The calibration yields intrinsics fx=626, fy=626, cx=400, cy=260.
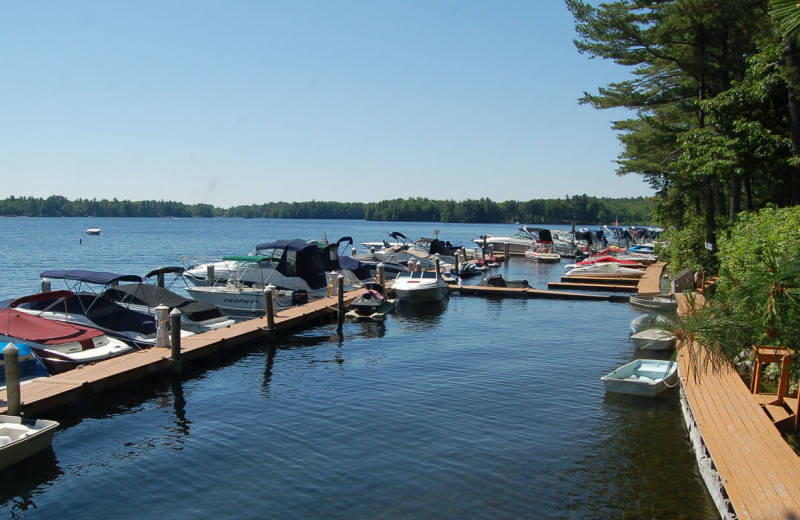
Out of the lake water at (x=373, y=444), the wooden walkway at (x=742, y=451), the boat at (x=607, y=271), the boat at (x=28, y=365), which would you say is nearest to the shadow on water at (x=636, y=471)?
the lake water at (x=373, y=444)

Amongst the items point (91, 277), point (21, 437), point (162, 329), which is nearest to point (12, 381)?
point (21, 437)

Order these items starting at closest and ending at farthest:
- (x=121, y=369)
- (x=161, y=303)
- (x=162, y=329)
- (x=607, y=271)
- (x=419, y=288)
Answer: (x=121, y=369) → (x=162, y=329) → (x=161, y=303) → (x=419, y=288) → (x=607, y=271)

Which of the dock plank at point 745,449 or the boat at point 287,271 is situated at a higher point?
the boat at point 287,271

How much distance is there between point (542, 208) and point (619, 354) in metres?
178

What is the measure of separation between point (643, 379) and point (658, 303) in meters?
11.8

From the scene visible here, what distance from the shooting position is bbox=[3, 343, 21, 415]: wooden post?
1167cm

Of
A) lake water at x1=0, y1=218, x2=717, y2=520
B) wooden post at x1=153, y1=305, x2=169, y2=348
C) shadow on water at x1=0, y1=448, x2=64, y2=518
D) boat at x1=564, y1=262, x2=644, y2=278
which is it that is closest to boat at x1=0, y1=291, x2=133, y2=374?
wooden post at x1=153, y1=305, x2=169, y2=348

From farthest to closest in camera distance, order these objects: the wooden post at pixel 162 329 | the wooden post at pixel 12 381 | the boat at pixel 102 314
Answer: the boat at pixel 102 314 < the wooden post at pixel 162 329 < the wooden post at pixel 12 381

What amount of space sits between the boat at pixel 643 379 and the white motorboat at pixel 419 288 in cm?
1512

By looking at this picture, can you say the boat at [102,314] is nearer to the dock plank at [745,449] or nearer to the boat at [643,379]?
the boat at [643,379]

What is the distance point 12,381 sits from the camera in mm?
11695

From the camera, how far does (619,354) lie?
19625 millimetres

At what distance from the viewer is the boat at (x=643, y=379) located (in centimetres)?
1455

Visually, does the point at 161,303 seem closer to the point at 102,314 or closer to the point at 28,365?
the point at 102,314
